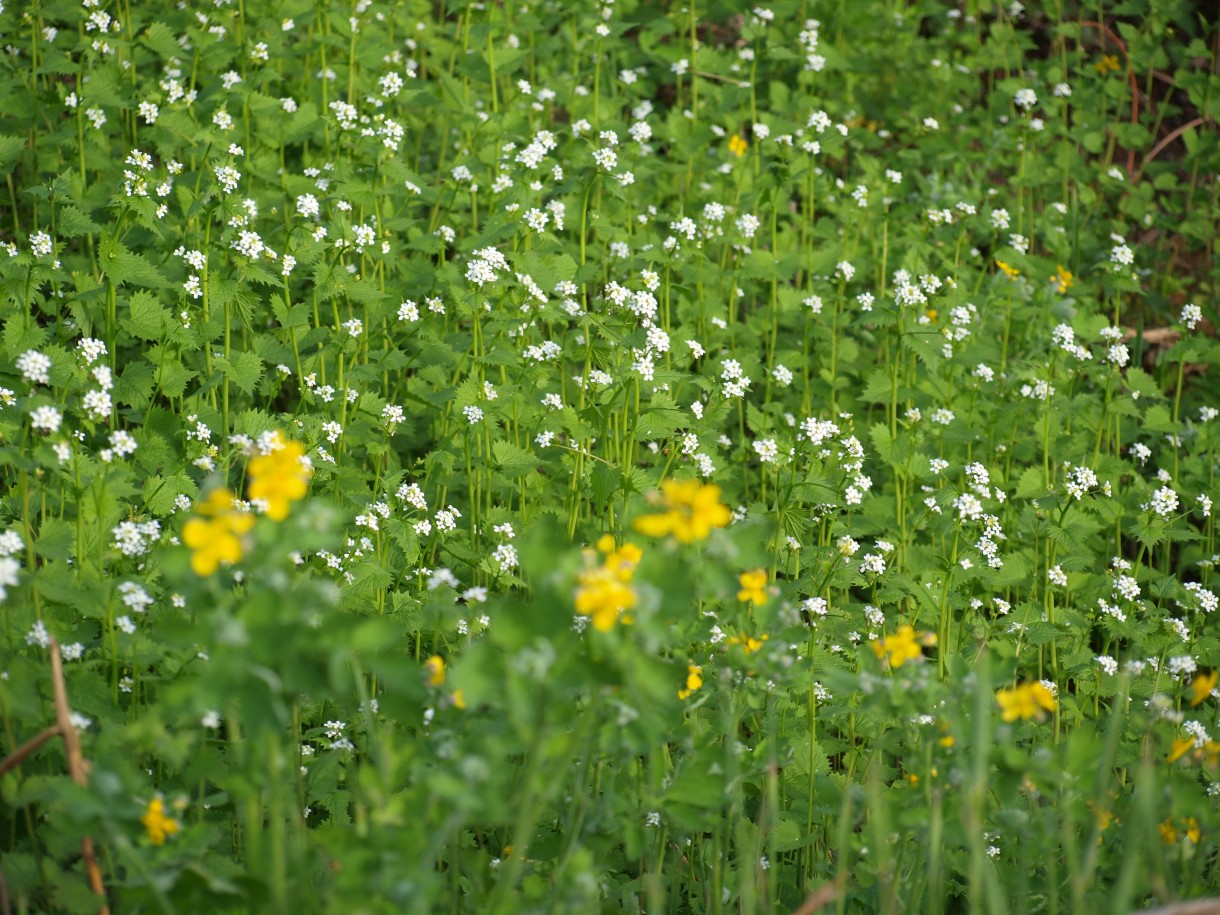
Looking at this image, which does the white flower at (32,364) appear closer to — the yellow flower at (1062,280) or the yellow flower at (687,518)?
the yellow flower at (687,518)

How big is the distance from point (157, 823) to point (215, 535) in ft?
1.77

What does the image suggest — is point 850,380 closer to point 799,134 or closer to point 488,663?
point 799,134

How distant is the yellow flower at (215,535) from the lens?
1.48 meters

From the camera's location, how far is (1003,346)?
4297mm

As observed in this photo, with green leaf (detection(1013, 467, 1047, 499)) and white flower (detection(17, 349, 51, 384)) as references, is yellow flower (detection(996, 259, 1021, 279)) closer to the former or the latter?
green leaf (detection(1013, 467, 1047, 499))

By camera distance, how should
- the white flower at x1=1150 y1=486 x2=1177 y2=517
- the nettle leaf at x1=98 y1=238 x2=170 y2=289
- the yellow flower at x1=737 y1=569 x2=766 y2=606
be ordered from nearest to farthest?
the yellow flower at x1=737 y1=569 x2=766 y2=606
the nettle leaf at x1=98 y1=238 x2=170 y2=289
the white flower at x1=1150 y1=486 x2=1177 y2=517

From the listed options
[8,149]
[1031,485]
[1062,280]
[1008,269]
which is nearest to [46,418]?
[8,149]

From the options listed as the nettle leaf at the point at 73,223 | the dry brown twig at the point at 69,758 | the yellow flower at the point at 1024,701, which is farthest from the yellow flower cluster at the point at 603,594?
the nettle leaf at the point at 73,223

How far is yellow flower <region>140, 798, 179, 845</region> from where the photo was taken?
5.77 ft

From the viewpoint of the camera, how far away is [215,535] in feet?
4.89

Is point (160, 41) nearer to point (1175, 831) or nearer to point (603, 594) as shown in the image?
point (603, 594)

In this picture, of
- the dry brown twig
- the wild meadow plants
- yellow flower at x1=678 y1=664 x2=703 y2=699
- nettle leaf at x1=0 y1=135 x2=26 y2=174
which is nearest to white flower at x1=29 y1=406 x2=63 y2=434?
the wild meadow plants

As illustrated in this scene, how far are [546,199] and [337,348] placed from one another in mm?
1386

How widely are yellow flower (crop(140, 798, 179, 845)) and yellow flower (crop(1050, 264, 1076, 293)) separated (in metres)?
3.53
